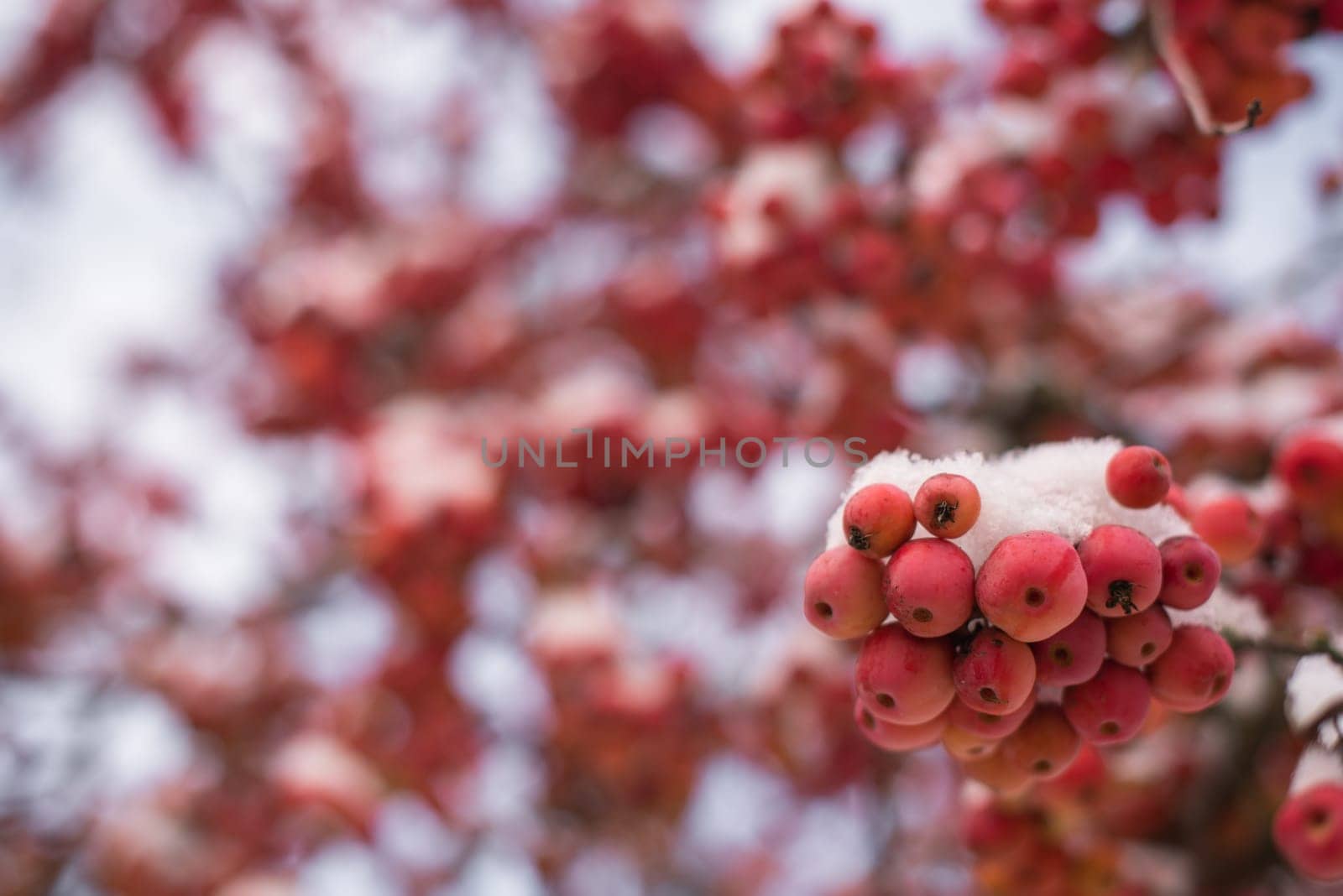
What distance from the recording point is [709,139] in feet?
9.39

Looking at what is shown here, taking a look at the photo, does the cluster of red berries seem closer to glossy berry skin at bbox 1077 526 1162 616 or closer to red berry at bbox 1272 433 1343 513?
glossy berry skin at bbox 1077 526 1162 616

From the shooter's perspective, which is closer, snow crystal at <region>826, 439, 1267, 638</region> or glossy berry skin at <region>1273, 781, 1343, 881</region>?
snow crystal at <region>826, 439, 1267, 638</region>

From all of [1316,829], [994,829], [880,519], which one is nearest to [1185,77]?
[880,519]

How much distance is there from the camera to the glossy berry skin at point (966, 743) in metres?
0.84

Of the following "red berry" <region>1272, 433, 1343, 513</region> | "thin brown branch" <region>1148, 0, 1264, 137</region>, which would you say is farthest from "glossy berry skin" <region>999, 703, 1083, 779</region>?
"thin brown branch" <region>1148, 0, 1264, 137</region>

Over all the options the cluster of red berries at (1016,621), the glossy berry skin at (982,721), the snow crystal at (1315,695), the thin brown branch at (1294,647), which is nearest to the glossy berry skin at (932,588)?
the cluster of red berries at (1016,621)

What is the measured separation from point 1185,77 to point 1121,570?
66 cm

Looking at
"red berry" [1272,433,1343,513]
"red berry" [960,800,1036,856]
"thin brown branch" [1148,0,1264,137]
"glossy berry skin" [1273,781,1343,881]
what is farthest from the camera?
"red berry" [960,800,1036,856]

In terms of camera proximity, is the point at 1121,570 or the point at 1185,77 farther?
the point at 1185,77

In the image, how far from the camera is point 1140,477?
Answer: 817 mm

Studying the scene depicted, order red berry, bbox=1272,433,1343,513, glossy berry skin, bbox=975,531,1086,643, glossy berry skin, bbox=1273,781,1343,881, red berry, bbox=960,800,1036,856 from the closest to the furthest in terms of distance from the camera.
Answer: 1. glossy berry skin, bbox=975,531,1086,643
2. glossy berry skin, bbox=1273,781,1343,881
3. red berry, bbox=1272,433,1343,513
4. red berry, bbox=960,800,1036,856

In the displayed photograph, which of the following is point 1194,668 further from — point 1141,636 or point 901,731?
point 901,731

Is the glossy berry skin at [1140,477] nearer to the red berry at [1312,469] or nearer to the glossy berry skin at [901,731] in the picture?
the glossy berry skin at [901,731]

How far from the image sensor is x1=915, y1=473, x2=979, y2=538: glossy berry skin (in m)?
0.73
